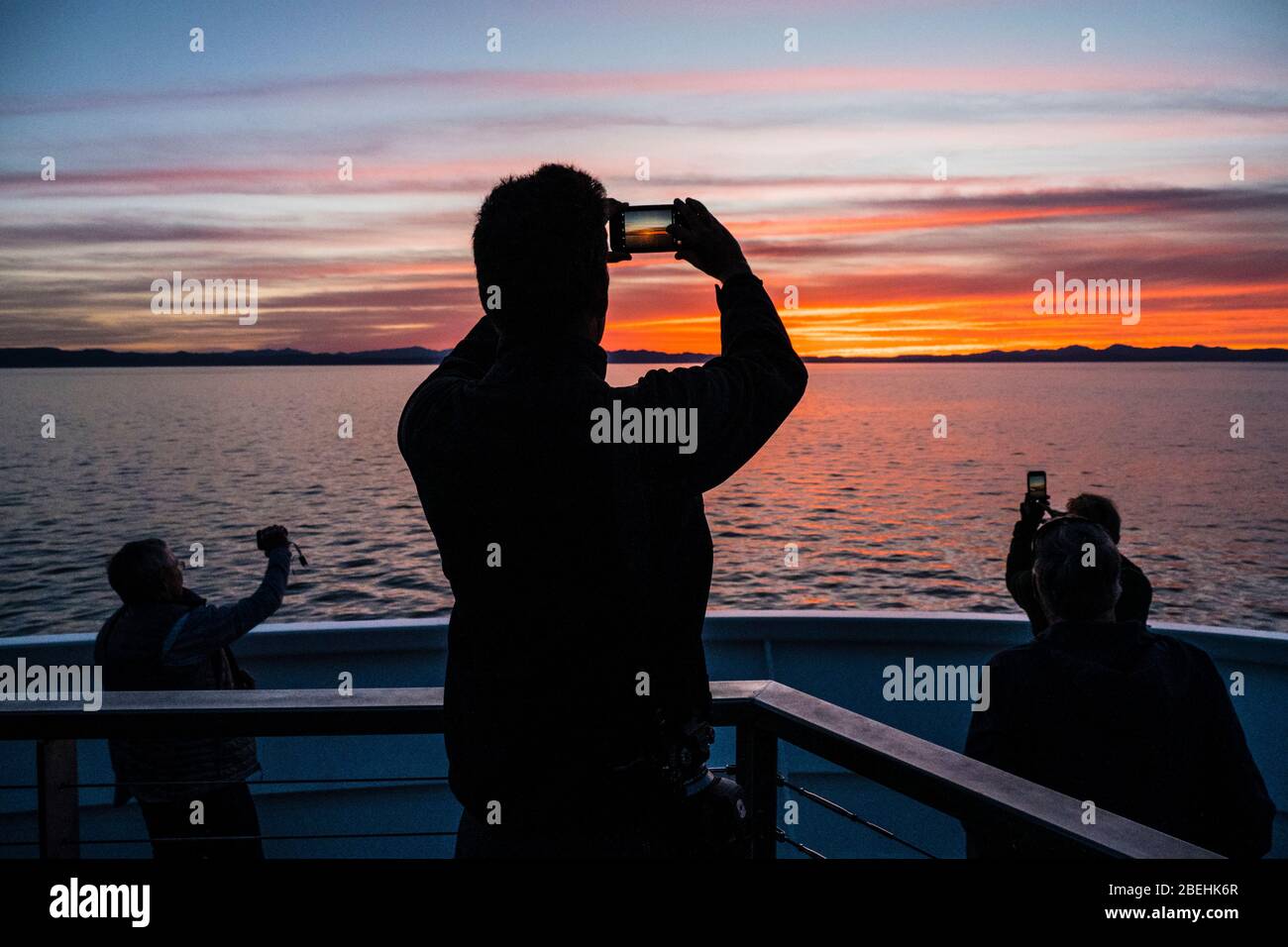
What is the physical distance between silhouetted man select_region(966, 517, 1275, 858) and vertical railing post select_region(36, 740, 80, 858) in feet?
5.81

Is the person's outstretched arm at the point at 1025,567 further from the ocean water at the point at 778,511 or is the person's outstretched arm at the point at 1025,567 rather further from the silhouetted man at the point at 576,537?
the ocean water at the point at 778,511

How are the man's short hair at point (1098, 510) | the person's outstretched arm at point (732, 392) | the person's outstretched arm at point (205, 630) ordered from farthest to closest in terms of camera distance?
the man's short hair at point (1098, 510) → the person's outstretched arm at point (205, 630) → the person's outstretched arm at point (732, 392)

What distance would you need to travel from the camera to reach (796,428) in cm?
8456

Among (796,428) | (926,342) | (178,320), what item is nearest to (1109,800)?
(178,320)

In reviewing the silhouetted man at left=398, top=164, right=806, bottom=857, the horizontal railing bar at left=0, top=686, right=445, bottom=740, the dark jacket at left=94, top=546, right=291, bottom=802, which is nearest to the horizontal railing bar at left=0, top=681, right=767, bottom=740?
the horizontal railing bar at left=0, top=686, right=445, bottom=740

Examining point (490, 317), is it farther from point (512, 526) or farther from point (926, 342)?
point (926, 342)

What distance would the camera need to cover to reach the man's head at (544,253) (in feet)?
4.78

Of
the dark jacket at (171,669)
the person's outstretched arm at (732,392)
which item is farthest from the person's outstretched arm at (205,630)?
the person's outstretched arm at (732,392)

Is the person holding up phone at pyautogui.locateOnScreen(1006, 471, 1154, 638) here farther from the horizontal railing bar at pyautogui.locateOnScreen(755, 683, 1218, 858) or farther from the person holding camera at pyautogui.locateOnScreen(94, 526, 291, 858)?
the person holding camera at pyautogui.locateOnScreen(94, 526, 291, 858)

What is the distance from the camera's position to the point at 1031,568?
323cm

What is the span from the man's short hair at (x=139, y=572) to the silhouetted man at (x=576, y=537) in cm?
241

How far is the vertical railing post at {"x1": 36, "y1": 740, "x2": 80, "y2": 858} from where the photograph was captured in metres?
1.93

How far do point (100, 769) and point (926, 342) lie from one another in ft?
327

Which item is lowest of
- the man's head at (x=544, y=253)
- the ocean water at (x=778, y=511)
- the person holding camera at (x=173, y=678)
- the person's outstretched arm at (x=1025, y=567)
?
the ocean water at (x=778, y=511)
